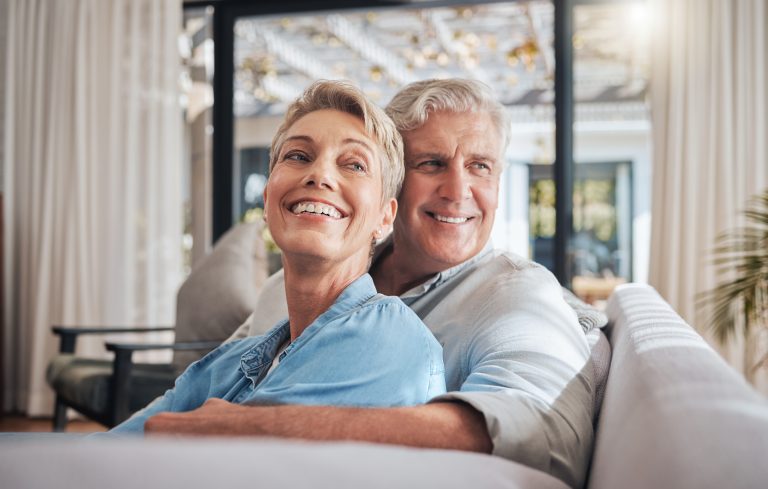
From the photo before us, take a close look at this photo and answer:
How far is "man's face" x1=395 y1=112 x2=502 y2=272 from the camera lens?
166 centimetres

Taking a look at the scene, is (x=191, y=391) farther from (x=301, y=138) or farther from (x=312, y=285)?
(x=301, y=138)

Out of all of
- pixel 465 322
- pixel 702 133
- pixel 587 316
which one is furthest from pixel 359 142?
pixel 702 133

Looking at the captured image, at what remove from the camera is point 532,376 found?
1110 mm

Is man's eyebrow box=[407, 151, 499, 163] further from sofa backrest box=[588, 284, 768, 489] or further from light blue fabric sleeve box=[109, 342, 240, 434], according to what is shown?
sofa backrest box=[588, 284, 768, 489]

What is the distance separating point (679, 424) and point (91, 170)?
15.5 feet

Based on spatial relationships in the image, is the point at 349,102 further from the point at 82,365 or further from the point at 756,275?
the point at 756,275

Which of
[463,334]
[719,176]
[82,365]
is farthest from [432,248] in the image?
[719,176]

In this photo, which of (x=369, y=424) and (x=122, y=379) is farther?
(x=122, y=379)

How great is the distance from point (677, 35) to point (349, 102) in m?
3.36

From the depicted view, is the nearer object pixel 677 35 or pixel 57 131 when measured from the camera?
pixel 677 35

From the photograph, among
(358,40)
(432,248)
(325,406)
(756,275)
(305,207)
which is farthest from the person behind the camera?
(358,40)

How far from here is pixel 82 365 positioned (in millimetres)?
3277

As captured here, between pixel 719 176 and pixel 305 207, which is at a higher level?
pixel 719 176

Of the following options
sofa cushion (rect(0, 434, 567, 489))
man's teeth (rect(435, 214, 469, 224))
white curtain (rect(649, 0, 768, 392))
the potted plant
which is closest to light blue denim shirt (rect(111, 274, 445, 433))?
sofa cushion (rect(0, 434, 567, 489))
